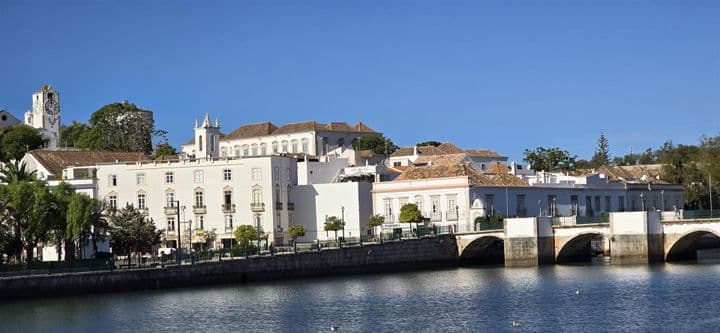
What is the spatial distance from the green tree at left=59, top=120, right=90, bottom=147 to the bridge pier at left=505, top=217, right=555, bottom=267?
7746 cm

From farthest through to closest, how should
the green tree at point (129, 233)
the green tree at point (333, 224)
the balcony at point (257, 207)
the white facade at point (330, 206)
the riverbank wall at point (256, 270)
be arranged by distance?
the white facade at point (330, 206)
the balcony at point (257, 207)
the green tree at point (333, 224)
the green tree at point (129, 233)
the riverbank wall at point (256, 270)

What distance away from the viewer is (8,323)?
178 ft

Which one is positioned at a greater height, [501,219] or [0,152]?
[0,152]

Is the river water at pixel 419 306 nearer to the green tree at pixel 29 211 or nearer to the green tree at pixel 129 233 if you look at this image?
Result: the green tree at pixel 29 211

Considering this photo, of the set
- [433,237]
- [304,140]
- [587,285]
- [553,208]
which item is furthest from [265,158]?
[304,140]

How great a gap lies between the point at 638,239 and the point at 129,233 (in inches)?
1312

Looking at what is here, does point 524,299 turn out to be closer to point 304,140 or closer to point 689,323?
point 689,323

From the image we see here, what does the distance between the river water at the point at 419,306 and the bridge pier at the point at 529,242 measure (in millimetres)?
7606

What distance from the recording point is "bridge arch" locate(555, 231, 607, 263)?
268 feet

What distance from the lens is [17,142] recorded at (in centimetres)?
11712

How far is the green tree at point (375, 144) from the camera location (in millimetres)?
135250

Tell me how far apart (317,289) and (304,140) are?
67.1 metres

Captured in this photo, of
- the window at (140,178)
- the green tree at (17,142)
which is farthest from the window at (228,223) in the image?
the green tree at (17,142)

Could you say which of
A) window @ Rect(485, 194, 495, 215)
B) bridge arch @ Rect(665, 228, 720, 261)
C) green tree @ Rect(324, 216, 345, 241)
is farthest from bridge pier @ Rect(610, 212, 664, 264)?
green tree @ Rect(324, 216, 345, 241)
